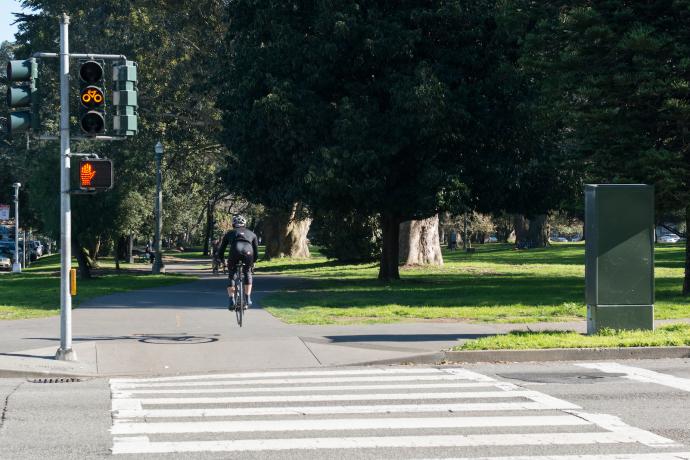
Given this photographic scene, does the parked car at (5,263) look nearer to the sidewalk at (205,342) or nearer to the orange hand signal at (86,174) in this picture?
the sidewalk at (205,342)

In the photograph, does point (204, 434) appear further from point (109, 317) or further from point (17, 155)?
point (17, 155)

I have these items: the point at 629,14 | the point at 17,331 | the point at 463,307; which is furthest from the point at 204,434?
the point at 629,14

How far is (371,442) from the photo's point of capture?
8344 mm

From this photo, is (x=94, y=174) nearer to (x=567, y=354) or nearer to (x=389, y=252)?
(x=567, y=354)

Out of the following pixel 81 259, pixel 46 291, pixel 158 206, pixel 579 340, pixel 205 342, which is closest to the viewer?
pixel 579 340

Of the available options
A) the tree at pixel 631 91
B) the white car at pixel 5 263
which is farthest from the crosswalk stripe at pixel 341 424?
the white car at pixel 5 263

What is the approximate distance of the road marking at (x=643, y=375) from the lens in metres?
11.6

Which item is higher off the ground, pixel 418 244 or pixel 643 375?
pixel 418 244

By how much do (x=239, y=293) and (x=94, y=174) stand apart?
16.2ft

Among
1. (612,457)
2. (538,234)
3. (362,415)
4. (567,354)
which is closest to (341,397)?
(362,415)

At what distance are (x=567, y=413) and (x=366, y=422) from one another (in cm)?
194

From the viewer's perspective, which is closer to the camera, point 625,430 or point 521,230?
point 625,430

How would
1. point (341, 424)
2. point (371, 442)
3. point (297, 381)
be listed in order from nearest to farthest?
point (371, 442)
point (341, 424)
point (297, 381)

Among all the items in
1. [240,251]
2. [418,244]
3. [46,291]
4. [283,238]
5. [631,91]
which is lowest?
[46,291]
